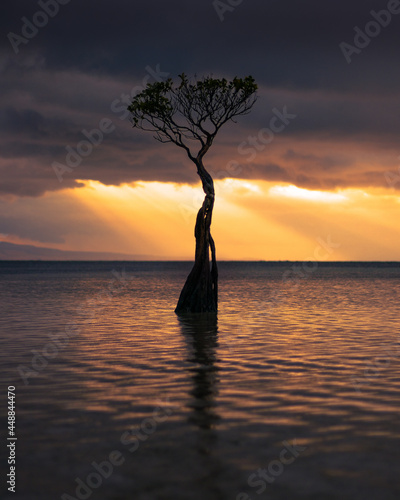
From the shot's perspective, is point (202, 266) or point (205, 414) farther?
point (202, 266)

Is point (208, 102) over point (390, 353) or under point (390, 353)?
over

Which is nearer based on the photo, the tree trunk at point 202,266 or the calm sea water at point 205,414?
the calm sea water at point 205,414

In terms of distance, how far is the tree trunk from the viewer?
30938 mm

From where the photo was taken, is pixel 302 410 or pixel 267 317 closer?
pixel 302 410

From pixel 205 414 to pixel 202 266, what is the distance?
2007 centimetres

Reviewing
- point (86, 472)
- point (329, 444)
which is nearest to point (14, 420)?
point (86, 472)

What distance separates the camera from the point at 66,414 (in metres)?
11.2

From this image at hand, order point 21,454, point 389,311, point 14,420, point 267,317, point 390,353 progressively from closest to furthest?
1. point 21,454
2. point 14,420
3. point 390,353
4. point 267,317
5. point 389,311

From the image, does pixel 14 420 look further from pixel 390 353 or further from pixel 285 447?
pixel 390 353

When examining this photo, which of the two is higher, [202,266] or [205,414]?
[202,266]

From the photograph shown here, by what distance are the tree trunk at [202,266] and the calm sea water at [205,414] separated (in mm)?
7571

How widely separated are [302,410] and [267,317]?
19.6m

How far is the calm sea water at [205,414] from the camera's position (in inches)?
310

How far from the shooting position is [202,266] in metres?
31.1
